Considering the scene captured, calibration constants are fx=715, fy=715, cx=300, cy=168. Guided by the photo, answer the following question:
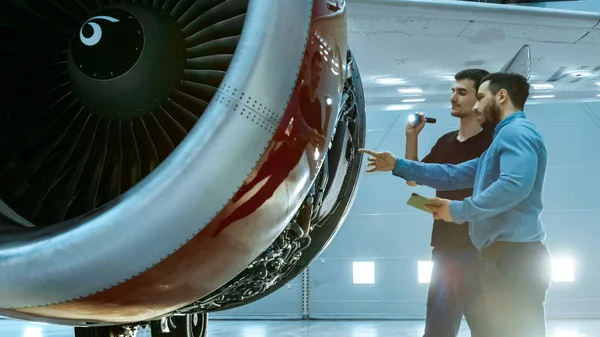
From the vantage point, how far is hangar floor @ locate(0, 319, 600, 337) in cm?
774

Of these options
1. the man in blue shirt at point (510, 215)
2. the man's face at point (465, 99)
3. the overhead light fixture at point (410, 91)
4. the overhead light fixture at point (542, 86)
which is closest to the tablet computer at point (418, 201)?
the man in blue shirt at point (510, 215)

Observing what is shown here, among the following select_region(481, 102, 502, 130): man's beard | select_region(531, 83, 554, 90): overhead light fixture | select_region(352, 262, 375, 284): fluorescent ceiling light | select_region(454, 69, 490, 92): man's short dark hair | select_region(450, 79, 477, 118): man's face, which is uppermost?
select_region(531, 83, 554, 90): overhead light fixture

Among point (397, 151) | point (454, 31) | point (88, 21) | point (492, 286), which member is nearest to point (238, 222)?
point (88, 21)

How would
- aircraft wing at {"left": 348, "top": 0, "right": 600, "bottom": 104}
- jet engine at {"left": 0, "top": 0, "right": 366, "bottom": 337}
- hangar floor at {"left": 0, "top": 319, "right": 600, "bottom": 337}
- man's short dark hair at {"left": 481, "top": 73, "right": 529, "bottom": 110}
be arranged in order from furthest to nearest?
hangar floor at {"left": 0, "top": 319, "right": 600, "bottom": 337}, aircraft wing at {"left": 348, "top": 0, "right": 600, "bottom": 104}, man's short dark hair at {"left": 481, "top": 73, "right": 529, "bottom": 110}, jet engine at {"left": 0, "top": 0, "right": 366, "bottom": 337}

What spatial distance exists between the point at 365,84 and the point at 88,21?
3361mm

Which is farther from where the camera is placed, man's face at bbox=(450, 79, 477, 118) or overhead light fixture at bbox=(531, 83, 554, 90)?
overhead light fixture at bbox=(531, 83, 554, 90)

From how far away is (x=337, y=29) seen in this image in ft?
7.07

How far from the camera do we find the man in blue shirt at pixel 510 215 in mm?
2580

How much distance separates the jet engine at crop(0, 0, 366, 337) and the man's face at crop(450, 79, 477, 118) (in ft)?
2.75

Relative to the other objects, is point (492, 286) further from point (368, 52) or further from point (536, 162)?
point (368, 52)

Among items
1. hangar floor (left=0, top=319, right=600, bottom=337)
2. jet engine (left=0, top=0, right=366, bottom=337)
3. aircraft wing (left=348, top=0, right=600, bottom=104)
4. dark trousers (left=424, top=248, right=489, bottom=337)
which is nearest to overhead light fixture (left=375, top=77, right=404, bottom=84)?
aircraft wing (left=348, top=0, right=600, bottom=104)

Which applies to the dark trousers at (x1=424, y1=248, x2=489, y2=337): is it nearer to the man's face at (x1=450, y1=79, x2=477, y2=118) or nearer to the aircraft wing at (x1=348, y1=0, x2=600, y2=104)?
the man's face at (x1=450, y1=79, x2=477, y2=118)

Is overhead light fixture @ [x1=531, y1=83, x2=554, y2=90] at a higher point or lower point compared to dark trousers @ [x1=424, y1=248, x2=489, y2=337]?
higher

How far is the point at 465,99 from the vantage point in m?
3.55
